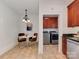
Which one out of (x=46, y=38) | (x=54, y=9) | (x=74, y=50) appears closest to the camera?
(x=74, y=50)

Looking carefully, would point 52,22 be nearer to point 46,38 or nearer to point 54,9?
point 46,38

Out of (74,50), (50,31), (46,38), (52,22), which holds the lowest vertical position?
(46,38)

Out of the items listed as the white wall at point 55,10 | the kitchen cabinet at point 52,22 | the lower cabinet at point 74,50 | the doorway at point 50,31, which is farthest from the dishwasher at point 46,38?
the lower cabinet at point 74,50

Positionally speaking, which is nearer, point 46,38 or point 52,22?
point 46,38

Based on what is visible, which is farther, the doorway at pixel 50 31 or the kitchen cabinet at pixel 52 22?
the kitchen cabinet at pixel 52 22

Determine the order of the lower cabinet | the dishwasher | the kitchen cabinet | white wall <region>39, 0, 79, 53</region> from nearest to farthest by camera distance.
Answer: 1. the lower cabinet
2. white wall <region>39, 0, 79, 53</region>
3. the dishwasher
4. the kitchen cabinet

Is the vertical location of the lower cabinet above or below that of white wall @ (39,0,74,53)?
below

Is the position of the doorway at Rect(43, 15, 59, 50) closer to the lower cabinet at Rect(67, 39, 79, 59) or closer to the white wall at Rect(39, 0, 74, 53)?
the white wall at Rect(39, 0, 74, 53)

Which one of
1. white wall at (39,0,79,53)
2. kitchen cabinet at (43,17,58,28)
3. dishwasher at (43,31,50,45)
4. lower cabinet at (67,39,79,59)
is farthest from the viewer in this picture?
kitchen cabinet at (43,17,58,28)

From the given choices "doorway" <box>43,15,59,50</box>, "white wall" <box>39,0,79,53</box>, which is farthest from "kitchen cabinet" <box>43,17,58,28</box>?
"white wall" <box>39,0,79,53</box>

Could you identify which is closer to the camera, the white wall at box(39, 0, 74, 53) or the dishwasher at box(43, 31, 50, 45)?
the white wall at box(39, 0, 74, 53)

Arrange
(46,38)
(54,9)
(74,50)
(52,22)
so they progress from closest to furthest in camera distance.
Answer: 1. (74,50)
2. (54,9)
3. (46,38)
4. (52,22)

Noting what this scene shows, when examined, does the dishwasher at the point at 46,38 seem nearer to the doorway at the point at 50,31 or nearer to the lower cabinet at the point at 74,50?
the doorway at the point at 50,31

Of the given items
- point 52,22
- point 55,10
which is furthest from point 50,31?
point 55,10
